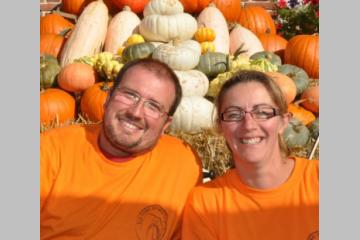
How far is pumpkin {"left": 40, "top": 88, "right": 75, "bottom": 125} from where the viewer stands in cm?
430

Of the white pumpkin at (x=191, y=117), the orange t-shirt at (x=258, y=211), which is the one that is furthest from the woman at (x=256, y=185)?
the white pumpkin at (x=191, y=117)

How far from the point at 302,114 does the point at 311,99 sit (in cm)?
24

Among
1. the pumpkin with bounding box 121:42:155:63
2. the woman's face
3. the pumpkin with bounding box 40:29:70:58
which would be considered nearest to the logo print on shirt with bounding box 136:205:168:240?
the woman's face

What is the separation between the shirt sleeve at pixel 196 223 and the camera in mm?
1822

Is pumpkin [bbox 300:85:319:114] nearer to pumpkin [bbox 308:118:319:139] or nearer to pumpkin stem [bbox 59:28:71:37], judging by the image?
pumpkin [bbox 308:118:319:139]

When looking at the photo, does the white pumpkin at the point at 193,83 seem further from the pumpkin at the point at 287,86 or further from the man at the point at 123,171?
the man at the point at 123,171

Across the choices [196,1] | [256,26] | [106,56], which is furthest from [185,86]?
[256,26]

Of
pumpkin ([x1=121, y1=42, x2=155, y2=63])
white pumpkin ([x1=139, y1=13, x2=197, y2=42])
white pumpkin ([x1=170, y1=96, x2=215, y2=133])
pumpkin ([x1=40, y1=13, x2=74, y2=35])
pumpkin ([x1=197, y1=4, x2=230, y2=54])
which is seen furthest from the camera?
pumpkin ([x1=40, y1=13, x2=74, y2=35])

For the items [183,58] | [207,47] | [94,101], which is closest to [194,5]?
[207,47]

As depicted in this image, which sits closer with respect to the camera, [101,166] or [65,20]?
[101,166]

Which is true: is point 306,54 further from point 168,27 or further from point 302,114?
point 168,27

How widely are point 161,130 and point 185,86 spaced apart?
6.71ft

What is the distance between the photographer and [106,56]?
4504 millimetres

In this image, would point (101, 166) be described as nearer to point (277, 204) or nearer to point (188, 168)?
point (188, 168)
